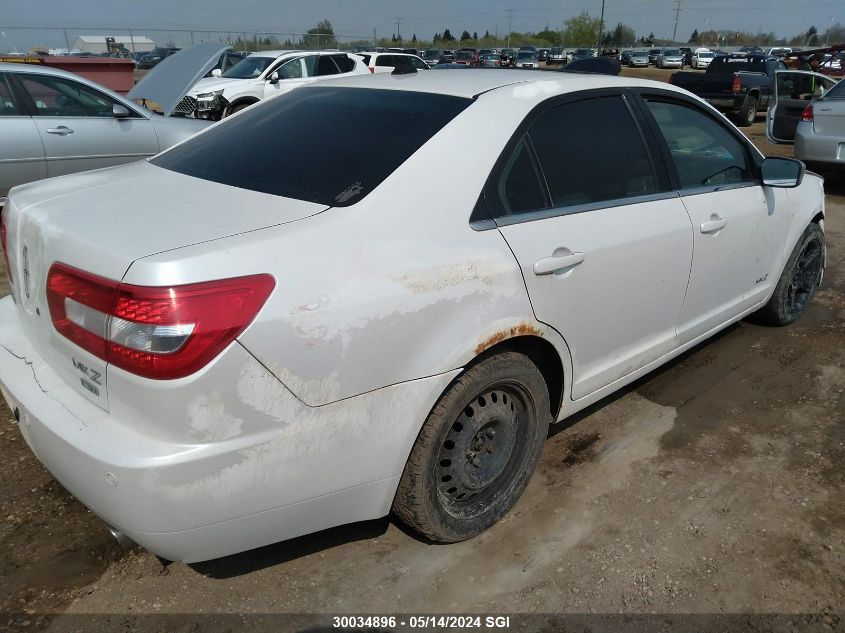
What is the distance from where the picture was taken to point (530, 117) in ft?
8.68

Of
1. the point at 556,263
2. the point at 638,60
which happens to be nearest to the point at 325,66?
the point at 556,263

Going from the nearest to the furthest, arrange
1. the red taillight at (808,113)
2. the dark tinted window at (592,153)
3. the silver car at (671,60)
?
1. the dark tinted window at (592,153)
2. the red taillight at (808,113)
3. the silver car at (671,60)

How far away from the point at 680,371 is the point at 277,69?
1377 cm

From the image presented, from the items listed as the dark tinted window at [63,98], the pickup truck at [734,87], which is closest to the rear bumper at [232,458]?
the dark tinted window at [63,98]

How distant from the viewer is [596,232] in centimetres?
270

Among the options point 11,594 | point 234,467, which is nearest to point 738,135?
point 234,467

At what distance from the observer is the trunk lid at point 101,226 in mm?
1923

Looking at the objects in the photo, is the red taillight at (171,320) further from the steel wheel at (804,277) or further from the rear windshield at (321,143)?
the steel wheel at (804,277)

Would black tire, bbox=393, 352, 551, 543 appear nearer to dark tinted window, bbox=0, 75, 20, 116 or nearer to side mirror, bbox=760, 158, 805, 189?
side mirror, bbox=760, 158, 805, 189

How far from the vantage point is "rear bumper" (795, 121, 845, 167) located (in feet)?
27.4

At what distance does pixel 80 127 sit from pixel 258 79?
29.1 feet

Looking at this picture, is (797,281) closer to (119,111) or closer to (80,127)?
(119,111)

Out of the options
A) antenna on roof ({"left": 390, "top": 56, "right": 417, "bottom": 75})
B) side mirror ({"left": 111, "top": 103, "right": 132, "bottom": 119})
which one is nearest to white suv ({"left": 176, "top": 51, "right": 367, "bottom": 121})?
side mirror ({"left": 111, "top": 103, "right": 132, "bottom": 119})

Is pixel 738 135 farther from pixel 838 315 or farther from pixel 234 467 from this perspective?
pixel 234 467
